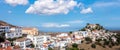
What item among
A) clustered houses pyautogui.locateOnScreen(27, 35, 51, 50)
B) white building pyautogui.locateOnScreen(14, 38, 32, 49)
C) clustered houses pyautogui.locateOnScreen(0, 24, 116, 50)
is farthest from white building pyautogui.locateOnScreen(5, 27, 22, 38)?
white building pyautogui.locateOnScreen(14, 38, 32, 49)

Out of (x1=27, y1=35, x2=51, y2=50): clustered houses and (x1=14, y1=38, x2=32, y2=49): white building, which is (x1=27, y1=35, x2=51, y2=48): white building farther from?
(x1=14, y1=38, x2=32, y2=49): white building

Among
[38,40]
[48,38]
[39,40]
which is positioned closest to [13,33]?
[38,40]

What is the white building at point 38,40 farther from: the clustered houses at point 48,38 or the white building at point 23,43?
the white building at point 23,43

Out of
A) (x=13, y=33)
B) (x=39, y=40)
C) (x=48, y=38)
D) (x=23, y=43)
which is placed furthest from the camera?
(x=48, y=38)

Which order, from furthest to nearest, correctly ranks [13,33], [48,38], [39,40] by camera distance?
[48,38] < [39,40] < [13,33]

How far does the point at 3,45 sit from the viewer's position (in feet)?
148

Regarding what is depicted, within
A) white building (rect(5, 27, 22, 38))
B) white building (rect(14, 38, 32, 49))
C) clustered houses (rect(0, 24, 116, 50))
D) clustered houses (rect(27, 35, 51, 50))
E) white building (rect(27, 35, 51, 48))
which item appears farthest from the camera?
white building (rect(27, 35, 51, 48))

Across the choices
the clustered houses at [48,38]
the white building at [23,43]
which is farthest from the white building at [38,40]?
the white building at [23,43]

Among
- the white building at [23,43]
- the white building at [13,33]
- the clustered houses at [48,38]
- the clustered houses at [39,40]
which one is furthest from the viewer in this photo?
the clustered houses at [39,40]

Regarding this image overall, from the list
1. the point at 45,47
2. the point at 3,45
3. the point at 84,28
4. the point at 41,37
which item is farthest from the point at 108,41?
the point at 3,45

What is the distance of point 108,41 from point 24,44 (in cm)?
2579

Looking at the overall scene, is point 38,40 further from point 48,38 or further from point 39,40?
point 48,38

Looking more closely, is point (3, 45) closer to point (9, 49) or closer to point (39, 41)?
point (9, 49)

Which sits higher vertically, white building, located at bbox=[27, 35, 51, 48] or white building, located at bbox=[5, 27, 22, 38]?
white building, located at bbox=[5, 27, 22, 38]
